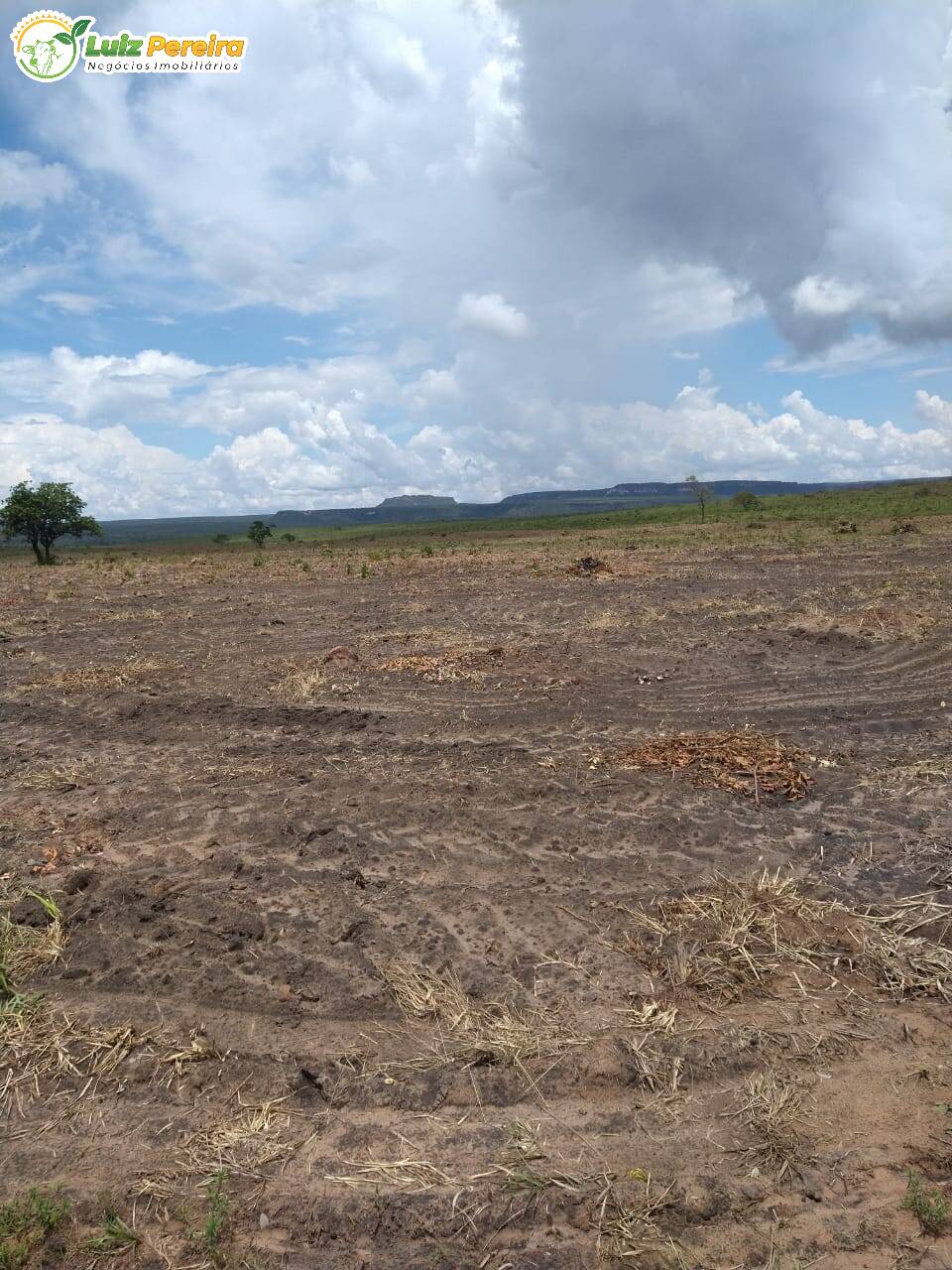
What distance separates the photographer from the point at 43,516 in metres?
39.3

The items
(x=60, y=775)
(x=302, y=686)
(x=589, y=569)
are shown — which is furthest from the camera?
(x=589, y=569)

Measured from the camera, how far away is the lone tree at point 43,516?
38500 mm

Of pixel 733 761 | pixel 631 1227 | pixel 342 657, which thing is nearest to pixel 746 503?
pixel 342 657

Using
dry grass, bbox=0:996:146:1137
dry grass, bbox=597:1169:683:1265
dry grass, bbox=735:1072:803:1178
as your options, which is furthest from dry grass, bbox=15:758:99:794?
dry grass, bbox=735:1072:803:1178

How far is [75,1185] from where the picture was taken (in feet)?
10.2

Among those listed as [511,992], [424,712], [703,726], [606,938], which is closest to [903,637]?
[703,726]

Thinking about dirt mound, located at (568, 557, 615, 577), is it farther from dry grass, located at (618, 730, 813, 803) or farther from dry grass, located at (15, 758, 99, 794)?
dry grass, located at (15, 758, 99, 794)

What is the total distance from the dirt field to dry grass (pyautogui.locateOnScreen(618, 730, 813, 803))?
0.04 m

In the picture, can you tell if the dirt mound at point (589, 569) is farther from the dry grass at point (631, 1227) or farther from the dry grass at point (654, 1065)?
the dry grass at point (631, 1227)

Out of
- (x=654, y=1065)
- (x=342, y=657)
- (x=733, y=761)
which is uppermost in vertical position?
(x=342, y=657)

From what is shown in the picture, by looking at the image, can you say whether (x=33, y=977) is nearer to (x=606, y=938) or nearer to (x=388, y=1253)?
(x=388, y=1253)

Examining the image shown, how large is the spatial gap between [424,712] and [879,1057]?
19.7ft

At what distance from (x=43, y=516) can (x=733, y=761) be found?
136 ft

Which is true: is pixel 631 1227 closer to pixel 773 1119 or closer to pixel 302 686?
pixel 773 1119
